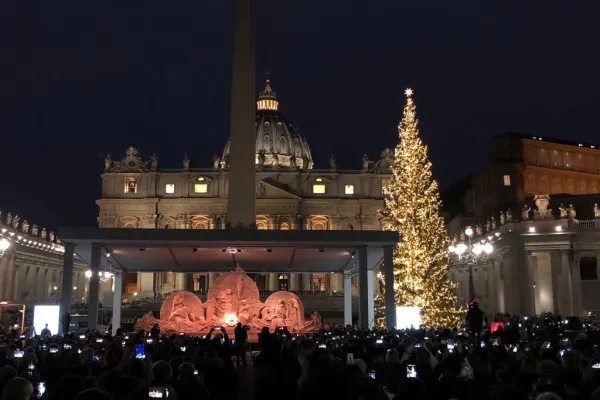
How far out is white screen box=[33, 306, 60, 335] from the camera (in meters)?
23.2

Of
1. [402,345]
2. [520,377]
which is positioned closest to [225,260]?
[402,345]

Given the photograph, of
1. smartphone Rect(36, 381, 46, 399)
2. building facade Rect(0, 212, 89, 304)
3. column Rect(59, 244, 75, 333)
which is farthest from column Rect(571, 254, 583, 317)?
smartphone Rect(36, 381, 46, 399)

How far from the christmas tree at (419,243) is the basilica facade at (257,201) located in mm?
61931

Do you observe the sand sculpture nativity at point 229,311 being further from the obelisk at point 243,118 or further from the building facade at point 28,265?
the building facade at point 28,265

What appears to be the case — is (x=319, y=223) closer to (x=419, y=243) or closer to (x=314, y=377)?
(x=419, y=243)

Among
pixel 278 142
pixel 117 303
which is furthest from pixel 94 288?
pixel 278 142

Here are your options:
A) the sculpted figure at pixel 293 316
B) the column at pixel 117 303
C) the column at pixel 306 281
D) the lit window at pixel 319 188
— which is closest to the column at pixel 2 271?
the column at pixel 117 303

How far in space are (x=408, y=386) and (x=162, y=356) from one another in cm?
654

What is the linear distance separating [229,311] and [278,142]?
344ft

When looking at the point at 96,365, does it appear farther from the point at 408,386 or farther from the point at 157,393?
the point at 408,386

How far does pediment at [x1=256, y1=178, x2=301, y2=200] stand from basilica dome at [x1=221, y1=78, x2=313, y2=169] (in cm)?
2563

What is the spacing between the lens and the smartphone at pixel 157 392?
6.39 m

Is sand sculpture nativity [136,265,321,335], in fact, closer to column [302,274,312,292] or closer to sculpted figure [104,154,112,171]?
column [302,274,312,292]

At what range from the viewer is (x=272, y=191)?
97.1 meters
